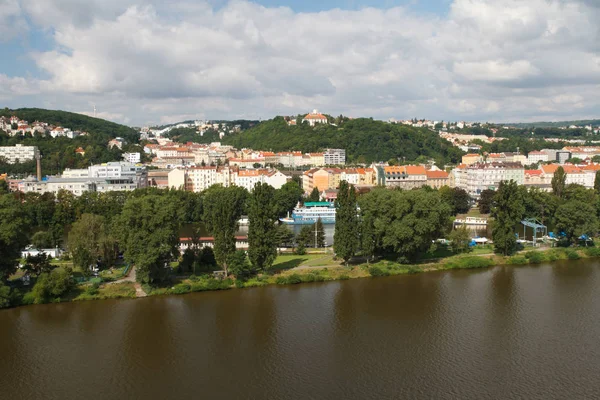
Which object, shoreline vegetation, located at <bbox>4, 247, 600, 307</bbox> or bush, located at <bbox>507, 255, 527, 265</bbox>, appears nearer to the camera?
shoreline vegetation, located at <bbox>4, 247, 600, 307</bbox>

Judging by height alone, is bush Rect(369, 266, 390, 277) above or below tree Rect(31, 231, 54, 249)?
below

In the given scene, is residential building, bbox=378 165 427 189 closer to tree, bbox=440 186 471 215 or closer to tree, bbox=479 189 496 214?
tree, bbox=440 186 471 215

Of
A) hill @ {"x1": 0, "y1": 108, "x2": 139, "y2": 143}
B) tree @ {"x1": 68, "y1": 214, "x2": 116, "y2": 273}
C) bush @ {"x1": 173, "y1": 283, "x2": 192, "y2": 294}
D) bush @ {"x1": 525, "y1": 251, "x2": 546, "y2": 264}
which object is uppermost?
hill @ {"x1": 0, "y1": 108, "x2": 139, "y2": 143}

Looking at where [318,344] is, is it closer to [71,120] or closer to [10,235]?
[10,235]

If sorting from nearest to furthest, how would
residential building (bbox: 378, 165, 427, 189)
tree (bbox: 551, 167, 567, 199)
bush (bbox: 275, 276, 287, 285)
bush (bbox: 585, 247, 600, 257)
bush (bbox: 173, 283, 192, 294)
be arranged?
1. bush (bbox: 173, 283, 192, 294)
2. bush (bbox: 275, 276, 287, 285)
3. bush (bbox: 585, 247, 600, 257)
4. tree (bbox: 551, 167, 567, 199)
5. residential building (bbox: 378, 165, 427, 189)

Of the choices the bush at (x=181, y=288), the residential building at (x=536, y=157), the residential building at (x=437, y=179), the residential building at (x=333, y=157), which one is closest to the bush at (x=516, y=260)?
the bush at (x=181, y=288)

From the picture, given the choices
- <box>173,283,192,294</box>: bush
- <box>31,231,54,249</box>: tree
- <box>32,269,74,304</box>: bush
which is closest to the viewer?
<box>32,269,74,304</box>: bush

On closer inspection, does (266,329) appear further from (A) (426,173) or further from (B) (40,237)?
(A) (426,173)

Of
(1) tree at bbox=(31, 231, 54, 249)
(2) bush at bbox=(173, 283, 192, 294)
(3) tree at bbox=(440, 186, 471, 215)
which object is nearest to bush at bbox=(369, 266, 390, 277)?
(2) bush at bbox=(173, 283, 192, 294)

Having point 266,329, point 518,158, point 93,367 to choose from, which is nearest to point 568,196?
point 266,329
